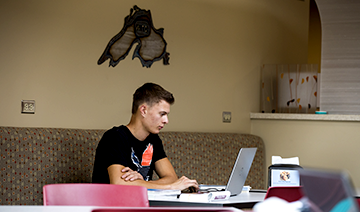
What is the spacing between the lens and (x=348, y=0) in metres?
3.57

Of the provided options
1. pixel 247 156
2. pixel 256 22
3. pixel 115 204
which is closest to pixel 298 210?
pixel 115 204

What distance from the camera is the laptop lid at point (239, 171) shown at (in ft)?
6.23

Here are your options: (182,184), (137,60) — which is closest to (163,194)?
(182,184)

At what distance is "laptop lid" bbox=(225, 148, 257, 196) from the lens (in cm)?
190

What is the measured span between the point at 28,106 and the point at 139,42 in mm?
1070

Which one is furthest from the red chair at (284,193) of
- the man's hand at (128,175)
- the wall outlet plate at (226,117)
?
the wall outlet plate at (226,117)

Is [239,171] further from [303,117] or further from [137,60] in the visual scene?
[303,117]

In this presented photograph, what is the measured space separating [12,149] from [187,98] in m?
1.68

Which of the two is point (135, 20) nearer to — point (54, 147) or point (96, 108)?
point (96, 108)

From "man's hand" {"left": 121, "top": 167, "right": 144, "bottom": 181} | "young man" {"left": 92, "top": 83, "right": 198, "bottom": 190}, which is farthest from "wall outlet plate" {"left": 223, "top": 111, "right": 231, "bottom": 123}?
"man's hand" {"left": 121, "top": 167, "right": 144, "bottom": 181}

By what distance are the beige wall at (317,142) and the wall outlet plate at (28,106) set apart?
2226mm

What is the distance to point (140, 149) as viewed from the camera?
226cm

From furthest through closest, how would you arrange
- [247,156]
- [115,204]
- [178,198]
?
1. [247,156]
2. [178,198]
3. [115,204]

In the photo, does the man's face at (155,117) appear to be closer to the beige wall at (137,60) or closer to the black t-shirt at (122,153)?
the black t-shirt at (122,153)
